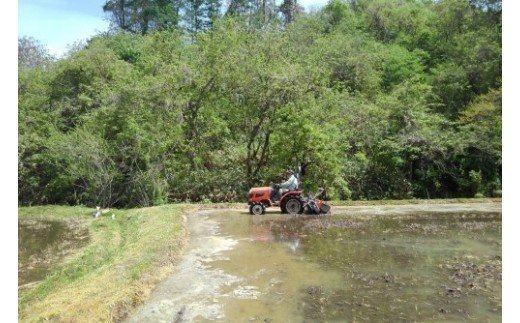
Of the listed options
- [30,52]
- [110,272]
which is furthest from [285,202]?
[30,52]

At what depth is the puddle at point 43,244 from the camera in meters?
10.7

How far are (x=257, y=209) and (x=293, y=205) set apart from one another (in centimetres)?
116

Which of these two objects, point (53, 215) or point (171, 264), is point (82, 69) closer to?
point (53, 215)

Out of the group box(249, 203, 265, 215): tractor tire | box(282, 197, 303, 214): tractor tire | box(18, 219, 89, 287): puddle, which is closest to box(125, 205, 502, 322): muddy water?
box(282, 197, 303, 214): tractor tire

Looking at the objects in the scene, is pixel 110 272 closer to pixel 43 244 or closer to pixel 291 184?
pixel 43 244

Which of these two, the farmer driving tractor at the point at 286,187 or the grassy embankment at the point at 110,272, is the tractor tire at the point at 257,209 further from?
the grassy embankment at the point at 110,272

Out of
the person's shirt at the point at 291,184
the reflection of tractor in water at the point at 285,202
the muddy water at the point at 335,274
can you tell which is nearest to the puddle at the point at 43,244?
the muddy water at the point at 335,274

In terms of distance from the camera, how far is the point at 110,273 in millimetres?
7957

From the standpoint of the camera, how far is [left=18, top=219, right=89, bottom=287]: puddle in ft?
35.0

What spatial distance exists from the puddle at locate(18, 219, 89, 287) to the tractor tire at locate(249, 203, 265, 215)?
5.02 meters

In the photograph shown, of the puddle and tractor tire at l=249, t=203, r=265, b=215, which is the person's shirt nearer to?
tractor tire at l=249, t=203, r=265, b=215

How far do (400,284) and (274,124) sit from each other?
1308 cm

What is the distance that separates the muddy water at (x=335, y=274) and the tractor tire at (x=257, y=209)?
1606 mm
